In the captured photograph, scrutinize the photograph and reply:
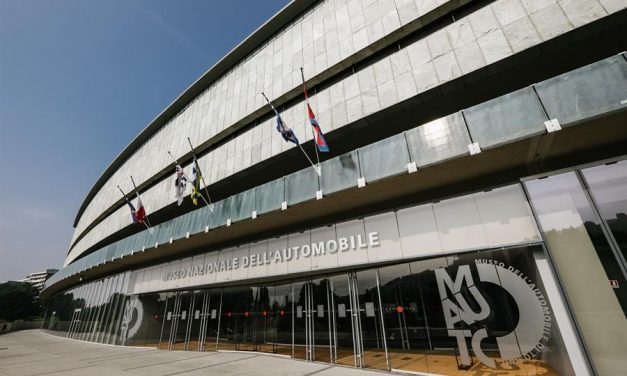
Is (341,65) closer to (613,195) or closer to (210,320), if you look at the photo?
(613,195)

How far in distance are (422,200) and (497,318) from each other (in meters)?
5.19

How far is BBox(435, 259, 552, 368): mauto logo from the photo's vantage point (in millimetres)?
8500

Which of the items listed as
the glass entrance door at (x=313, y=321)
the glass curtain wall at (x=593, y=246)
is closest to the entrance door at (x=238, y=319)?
the glass entrance door at (x=313, y=321)

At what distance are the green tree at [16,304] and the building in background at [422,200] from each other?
85654mm

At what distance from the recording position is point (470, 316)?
9547mm

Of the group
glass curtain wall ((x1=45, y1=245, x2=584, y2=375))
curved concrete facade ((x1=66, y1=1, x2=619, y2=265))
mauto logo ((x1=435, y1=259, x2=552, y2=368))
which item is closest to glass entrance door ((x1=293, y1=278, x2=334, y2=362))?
glass curtain wall ((x1=45, y1=245, x2=584, y2=375))

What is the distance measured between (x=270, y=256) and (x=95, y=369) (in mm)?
8979

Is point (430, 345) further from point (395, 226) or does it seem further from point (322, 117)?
point (322, 117)

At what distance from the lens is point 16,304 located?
241 ft

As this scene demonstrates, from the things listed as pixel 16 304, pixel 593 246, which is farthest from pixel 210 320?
pixel 16 304

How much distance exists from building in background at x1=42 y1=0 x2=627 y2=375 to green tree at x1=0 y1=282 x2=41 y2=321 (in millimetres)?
85654

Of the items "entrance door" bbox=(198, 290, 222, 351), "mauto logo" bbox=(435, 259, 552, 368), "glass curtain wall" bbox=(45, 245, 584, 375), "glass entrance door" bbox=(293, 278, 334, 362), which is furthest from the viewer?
"entrance door" bbox=(198, 290, 222, 351)

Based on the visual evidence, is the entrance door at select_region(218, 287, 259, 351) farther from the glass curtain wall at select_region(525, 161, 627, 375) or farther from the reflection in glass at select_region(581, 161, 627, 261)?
the reflection in glass at select_region(581, 161, 627, 261)

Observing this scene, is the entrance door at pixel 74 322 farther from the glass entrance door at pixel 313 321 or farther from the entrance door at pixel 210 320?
the glass entrance door at pixel 313 321
